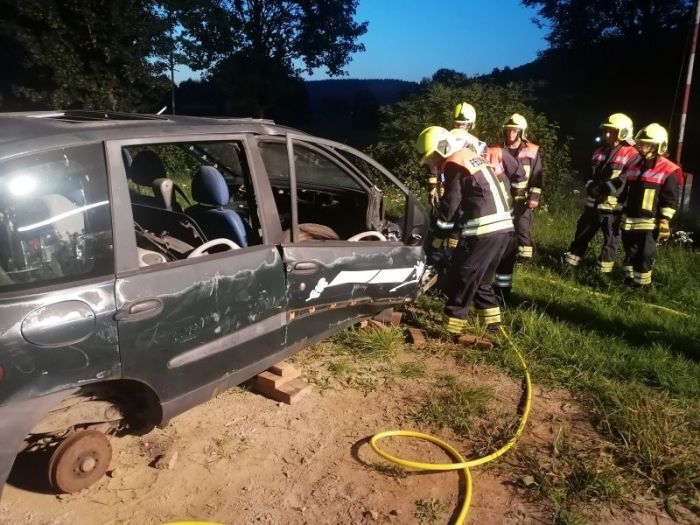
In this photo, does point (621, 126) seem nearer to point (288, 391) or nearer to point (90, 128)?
point (288, 391)

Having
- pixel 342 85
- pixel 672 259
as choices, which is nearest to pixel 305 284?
pixel 672 259

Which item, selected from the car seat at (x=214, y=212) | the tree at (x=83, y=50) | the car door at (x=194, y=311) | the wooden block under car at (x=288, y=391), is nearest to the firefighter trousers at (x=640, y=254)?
the wooden block under car at (x=288, y=391)

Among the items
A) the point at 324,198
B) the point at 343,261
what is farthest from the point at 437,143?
the point at 343,261

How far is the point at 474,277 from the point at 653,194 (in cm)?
250

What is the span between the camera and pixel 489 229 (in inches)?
158

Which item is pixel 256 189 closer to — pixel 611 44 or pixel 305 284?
pixel 305 284

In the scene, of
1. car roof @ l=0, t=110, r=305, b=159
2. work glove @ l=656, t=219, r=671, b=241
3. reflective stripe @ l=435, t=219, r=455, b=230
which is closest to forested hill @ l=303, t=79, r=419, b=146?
work glove @ l=656, t=219, r=671, b=241

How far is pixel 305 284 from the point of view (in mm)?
3039

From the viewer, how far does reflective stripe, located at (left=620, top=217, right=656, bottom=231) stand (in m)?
5.33

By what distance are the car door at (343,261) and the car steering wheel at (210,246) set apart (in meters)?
0.28

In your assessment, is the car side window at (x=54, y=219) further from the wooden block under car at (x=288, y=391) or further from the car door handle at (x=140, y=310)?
the wooden block under car at (x=288, y=391)

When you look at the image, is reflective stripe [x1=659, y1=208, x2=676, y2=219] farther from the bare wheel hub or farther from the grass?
the bare wheel hub

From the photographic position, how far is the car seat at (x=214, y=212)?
2994 mm

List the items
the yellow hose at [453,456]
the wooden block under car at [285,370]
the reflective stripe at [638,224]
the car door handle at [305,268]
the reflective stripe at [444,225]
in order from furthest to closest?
the reflective stripe at [638,224] → the reflective stripe at [444,225] → the wooden block under car at [285,370] → the car door handle at [305,268] → the yellow hose at [453,456]
